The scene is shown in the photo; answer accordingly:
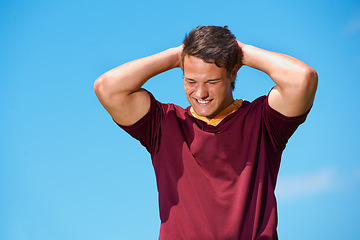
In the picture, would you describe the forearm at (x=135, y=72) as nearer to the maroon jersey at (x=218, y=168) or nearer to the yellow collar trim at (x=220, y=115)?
the maroon jersey at (x=218, y=168)

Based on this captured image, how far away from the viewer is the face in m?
2.59

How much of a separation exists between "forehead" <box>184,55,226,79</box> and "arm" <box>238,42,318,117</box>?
0.22 metres

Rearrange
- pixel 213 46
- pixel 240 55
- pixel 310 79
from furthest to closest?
pixel 240 55
pixel 213 46
pixel 310 79

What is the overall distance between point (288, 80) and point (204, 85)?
42cm

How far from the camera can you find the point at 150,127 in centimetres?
280

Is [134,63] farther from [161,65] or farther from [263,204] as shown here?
[263,204]

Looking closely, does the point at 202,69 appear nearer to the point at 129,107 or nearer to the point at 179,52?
the point at 179,52

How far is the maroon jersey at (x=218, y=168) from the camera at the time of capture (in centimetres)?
261

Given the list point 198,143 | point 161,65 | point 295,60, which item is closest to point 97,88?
point 161,65

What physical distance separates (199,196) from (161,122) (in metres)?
0.46

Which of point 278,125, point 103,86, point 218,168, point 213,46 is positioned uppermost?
point 213,46

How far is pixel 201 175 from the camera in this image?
2.70m

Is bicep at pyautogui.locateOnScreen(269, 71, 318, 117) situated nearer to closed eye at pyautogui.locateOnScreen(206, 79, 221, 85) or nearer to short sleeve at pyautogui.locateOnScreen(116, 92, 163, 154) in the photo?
closed eye at pyautogui.locateOnScreen(206, 79, 221, 85)

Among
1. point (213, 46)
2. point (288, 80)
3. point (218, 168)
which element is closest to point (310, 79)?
point (288, 80)
